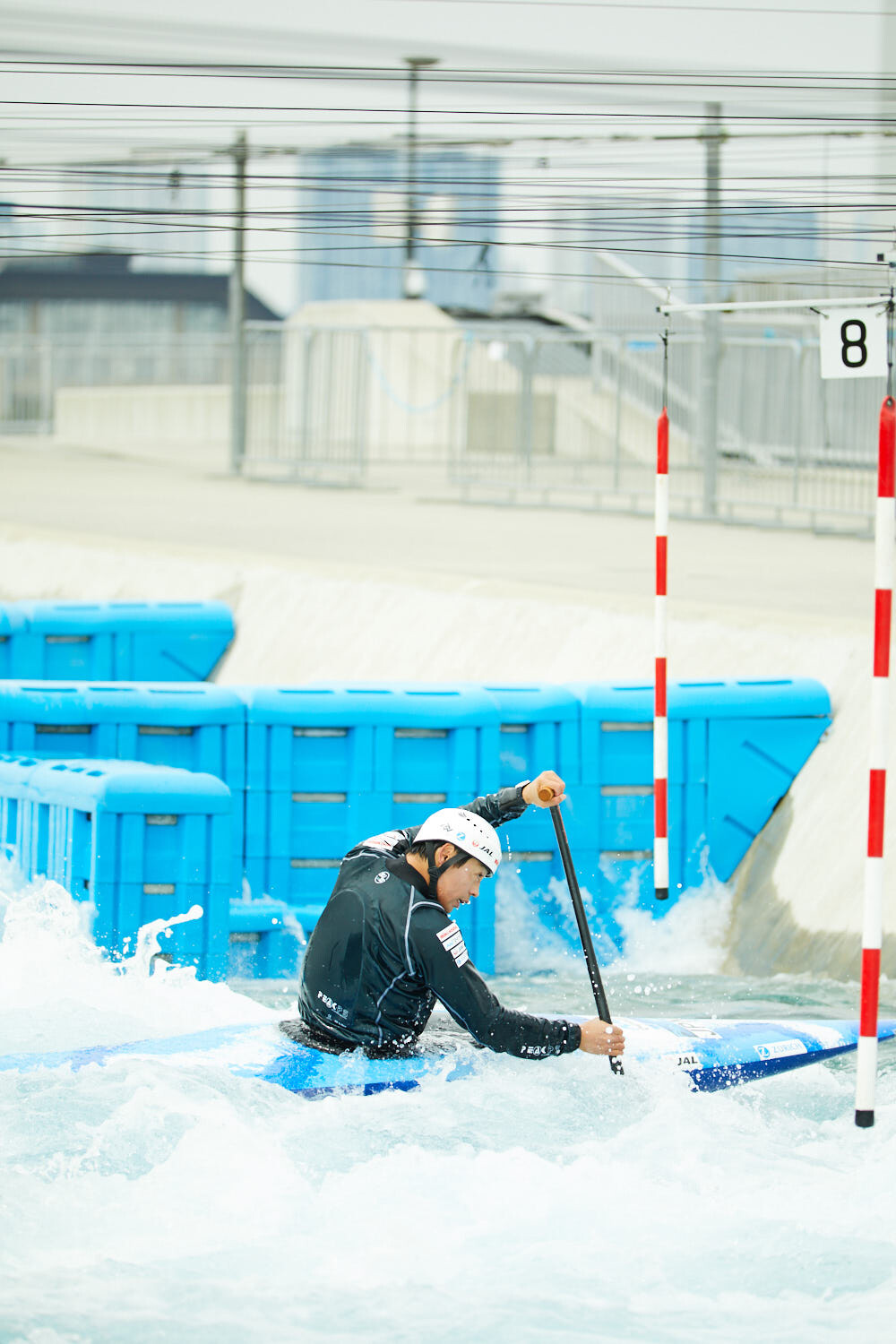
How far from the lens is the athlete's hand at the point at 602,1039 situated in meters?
6.84

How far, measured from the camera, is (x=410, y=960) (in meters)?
6.59

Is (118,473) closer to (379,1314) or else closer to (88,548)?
(88,548)

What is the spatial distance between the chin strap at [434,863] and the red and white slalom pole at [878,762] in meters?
1.37

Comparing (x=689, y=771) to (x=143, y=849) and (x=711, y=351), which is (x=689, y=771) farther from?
(x=711, y=351)

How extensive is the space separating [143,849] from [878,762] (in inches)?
148

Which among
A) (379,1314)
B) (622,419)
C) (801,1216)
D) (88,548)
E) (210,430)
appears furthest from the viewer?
(210,430)

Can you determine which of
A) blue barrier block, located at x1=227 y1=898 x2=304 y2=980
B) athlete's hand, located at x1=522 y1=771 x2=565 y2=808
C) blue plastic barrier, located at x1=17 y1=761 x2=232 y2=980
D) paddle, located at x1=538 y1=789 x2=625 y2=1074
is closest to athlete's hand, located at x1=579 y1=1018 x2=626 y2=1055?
paddle, located at x1=538 y1=789 x2=625 y2=1074

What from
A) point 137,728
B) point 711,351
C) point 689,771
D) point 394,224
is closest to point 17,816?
point 137,728

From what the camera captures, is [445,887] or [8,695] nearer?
[445,887]

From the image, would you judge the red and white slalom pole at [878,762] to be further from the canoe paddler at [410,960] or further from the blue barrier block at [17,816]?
the blue barrier block at [17,816]

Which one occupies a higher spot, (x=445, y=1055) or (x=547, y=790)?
(x=547, y=790)

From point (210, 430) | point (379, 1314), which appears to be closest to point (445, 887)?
point (379, 1314)

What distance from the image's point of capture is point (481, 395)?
74.9 feet

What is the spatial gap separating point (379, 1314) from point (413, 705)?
480cm
